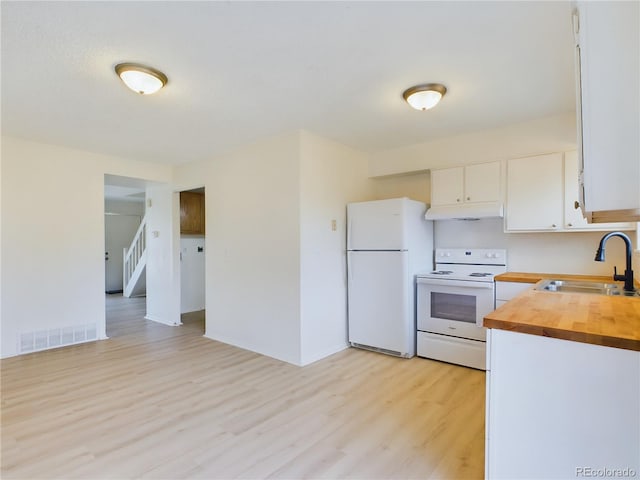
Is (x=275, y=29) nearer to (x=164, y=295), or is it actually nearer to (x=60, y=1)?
(x=60, y=1)

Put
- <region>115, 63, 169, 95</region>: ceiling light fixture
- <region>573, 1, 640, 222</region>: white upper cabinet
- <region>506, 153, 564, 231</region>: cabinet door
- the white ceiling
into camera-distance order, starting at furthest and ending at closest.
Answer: <region>506, 153, 564, 231</region>: cabinet door → <region>115, 63, 169, 95</region>: ceiling light fixture → the white ceiling → <region>573, 1, 640, 222</region>: white upper cabinet

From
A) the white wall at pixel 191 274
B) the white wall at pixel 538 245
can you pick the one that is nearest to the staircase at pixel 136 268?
the white wall at pixel 191 274

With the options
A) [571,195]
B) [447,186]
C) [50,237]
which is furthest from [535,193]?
[50,237]

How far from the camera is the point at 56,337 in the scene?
397 cm

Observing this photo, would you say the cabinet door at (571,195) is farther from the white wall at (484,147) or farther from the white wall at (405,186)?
the white wall at (405,186)

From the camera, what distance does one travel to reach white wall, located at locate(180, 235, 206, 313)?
5887mm

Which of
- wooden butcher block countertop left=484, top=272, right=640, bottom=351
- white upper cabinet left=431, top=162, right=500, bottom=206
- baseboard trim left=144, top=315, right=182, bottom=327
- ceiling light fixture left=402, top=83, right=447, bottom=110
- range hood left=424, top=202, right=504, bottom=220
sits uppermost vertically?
ceiling light fixture left=402, top=83, right=447, bottom=110

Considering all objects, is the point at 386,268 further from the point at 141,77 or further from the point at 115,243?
the point at 115,243

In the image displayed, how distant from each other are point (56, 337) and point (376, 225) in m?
3.89

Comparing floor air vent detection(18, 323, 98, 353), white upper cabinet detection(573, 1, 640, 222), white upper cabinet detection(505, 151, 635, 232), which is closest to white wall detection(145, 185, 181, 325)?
floor air vent detection(18, 323, 98, 353)

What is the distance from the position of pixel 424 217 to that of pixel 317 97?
6.09ft

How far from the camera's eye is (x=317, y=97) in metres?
2.67

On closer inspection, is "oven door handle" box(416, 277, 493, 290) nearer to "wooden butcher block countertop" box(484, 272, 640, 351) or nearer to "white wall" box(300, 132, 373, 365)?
"white wall" box(300, 132, 373, 365)

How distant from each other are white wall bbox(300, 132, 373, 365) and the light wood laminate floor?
29 centimetres
